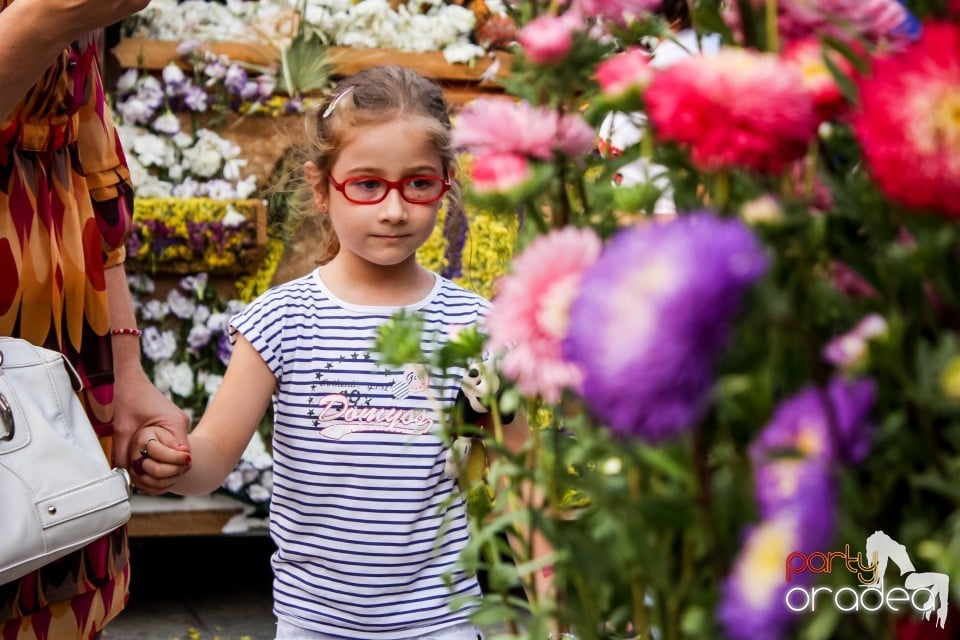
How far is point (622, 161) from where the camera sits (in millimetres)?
777

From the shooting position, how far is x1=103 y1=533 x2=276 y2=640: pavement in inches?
140

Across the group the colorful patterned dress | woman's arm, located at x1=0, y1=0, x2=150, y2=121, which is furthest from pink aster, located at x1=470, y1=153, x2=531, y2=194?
the colorful patterned dress

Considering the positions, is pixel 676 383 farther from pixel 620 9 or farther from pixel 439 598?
pixel 439 598

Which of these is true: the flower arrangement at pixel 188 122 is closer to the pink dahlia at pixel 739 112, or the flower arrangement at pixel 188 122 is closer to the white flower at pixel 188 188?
the white flower at pixel 188 188

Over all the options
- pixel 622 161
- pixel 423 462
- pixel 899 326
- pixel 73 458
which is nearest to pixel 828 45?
pixel 899 326

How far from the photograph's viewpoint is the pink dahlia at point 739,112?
506 millimetres

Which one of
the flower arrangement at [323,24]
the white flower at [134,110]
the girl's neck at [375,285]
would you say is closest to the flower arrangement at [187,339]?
the white flower at [134,110]

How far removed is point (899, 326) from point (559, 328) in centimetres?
16

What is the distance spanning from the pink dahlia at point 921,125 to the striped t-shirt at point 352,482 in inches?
55.3

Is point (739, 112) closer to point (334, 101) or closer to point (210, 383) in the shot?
point (334, 101)

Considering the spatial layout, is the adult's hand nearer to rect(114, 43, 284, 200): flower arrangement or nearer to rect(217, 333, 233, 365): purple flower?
rect(217, 333, 233, 365): purple flower

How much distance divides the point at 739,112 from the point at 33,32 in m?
1.18

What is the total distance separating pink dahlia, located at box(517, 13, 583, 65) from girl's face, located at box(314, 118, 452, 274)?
1232 mm

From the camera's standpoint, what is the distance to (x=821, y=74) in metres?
0.55
